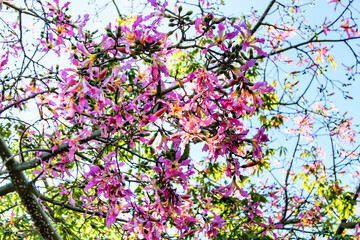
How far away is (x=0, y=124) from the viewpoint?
9.84 feet

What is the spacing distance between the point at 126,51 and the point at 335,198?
244 cm

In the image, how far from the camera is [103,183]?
141 cm

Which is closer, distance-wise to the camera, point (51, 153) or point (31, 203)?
point (51, 153)

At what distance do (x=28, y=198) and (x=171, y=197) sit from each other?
1.25m

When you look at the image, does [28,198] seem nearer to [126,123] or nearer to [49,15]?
[126,123]

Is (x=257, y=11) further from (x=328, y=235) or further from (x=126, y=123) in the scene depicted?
(x=126, y=123)

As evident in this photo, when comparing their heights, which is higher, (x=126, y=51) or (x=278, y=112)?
(x=278, y=112)

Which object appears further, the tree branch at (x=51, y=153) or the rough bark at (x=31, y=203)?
the rough bark at (x=31, y=203)

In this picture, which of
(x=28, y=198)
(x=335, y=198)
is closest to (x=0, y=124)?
(x=28, y=198)

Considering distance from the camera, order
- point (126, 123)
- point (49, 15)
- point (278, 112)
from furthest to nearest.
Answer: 1. point (278, 112)
2. point (49, 15)
3. point (126, 123)

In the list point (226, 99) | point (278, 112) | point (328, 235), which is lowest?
point (328, 235)

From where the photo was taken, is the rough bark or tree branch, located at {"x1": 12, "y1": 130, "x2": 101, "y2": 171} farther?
the rough bark

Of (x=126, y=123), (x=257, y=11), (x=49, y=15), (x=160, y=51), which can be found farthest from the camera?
(x=257, y=11)

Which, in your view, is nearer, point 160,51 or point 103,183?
point 160,51
